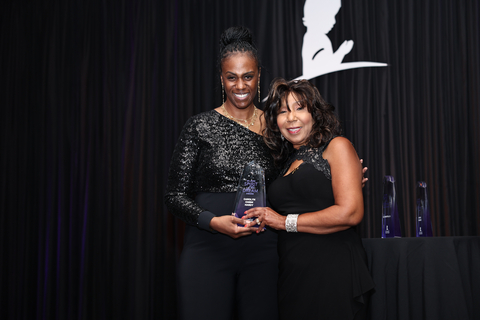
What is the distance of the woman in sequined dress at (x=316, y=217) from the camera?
1.43m

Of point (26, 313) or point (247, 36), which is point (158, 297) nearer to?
point (26, 313)

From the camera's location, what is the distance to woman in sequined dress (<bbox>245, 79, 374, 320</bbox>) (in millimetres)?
1427

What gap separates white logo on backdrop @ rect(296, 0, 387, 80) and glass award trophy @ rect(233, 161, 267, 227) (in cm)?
158

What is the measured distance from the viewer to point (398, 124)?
2873 millimetres

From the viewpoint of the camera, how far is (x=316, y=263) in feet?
4.76

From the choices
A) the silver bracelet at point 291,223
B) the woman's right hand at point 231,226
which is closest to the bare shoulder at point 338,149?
the silver bracelet at point 291,223

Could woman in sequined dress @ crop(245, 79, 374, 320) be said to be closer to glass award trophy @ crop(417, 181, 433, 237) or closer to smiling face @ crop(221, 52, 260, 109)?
smiling face @ crop(221, 52, 260, 109)

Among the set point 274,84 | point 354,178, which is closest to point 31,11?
point 274,84

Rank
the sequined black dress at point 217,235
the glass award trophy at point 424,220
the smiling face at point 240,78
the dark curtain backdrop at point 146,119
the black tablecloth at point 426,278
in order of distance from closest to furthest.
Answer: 1. the black tablecloth at point 426,278
2. the sequined black dress at point 217,235
3. the smiling face at point 240,78
4. the glass award trophy at point 424,220
5. the dark curtain backdrop at point 146,119

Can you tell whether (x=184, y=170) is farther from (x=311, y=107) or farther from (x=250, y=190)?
(x=311, y=107)

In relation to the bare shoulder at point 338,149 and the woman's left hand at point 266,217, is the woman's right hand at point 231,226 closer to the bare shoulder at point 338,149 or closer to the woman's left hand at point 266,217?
the woman's left hand at point 266,217

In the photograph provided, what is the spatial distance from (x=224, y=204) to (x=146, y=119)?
5.40ft

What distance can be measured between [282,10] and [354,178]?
2.02 meters

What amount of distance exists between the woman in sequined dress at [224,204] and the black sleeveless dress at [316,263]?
16cm
